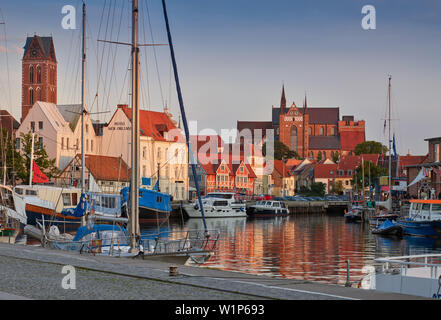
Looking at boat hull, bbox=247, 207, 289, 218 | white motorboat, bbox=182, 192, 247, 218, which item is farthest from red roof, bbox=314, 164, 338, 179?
white motorboat, bbox=182, 192, 247, 218

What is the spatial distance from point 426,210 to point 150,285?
5339 cm

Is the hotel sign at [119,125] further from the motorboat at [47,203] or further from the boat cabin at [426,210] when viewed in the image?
the boat cabin at [426,210]

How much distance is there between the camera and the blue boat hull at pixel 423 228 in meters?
63.0

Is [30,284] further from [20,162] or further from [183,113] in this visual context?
[20,162]

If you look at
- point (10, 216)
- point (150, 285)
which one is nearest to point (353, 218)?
point (10, 216)

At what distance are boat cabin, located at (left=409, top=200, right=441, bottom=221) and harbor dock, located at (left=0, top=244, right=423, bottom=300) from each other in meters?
48.2

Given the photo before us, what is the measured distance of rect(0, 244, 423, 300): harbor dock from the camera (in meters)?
14.6

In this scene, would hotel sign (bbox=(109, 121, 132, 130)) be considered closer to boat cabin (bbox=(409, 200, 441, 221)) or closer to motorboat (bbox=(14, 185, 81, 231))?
motorboat (bbox=(14, 185, 81, 231))

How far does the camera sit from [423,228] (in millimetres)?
63562

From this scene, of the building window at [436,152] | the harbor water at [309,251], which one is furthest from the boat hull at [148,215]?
the building window at [436,152]

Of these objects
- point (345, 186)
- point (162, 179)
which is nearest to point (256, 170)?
point (345, 186)

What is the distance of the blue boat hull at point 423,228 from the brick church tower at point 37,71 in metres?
115
